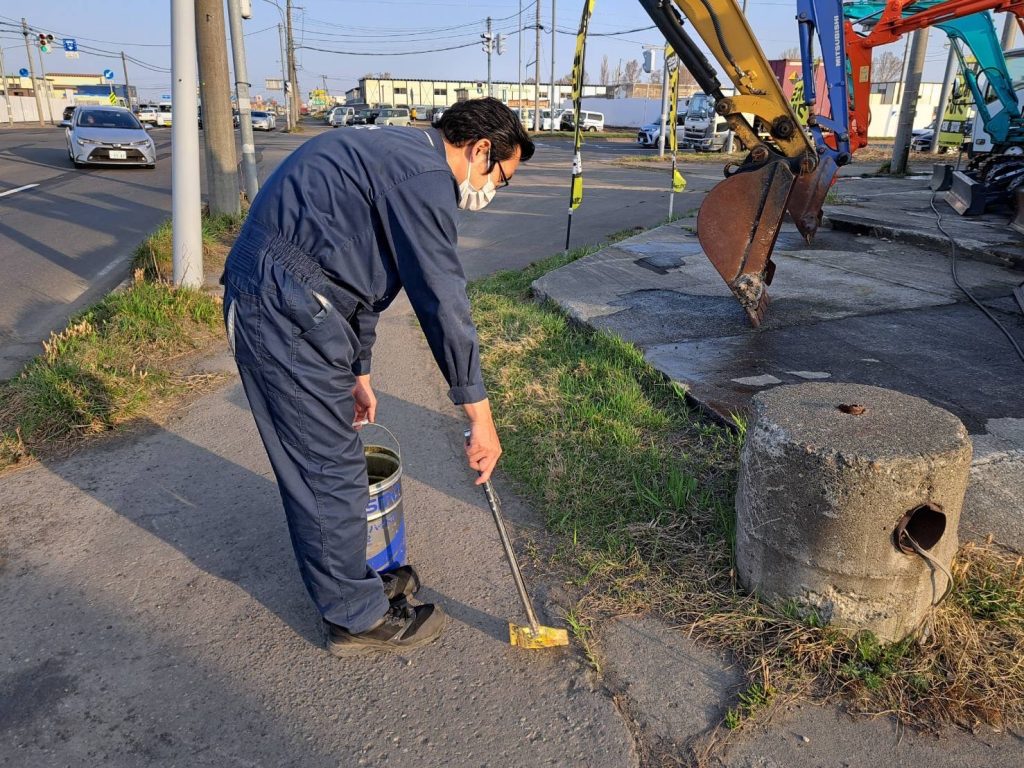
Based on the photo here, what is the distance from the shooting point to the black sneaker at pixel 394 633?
253 cm

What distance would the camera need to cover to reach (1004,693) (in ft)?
7.38

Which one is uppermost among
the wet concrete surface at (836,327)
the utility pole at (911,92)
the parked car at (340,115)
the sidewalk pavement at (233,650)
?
the parked car at (340,115)

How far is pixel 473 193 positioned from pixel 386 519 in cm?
124

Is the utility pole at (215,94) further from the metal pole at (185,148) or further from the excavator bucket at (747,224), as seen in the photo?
the excavator bucket at (747,224)

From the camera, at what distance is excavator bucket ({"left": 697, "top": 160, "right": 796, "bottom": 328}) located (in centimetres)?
587

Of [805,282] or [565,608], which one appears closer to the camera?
[565,608]

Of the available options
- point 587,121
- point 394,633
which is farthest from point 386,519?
point 587,121

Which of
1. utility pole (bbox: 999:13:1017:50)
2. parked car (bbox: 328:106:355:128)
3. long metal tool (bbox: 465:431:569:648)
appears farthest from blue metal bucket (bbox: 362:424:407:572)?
parked car (bbox: 328:106:355:128)

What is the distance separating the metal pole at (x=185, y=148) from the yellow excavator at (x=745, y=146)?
3797mm

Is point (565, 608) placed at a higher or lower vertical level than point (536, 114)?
lower

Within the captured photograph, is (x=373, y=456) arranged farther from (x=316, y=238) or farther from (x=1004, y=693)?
(x=1004, y=693)

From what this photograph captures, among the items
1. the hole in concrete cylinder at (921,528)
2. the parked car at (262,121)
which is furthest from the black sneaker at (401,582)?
the parked car at (262,121)

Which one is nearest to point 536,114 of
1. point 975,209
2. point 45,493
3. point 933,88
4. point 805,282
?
point 933,88

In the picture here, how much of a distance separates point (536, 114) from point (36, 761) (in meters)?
48.6
